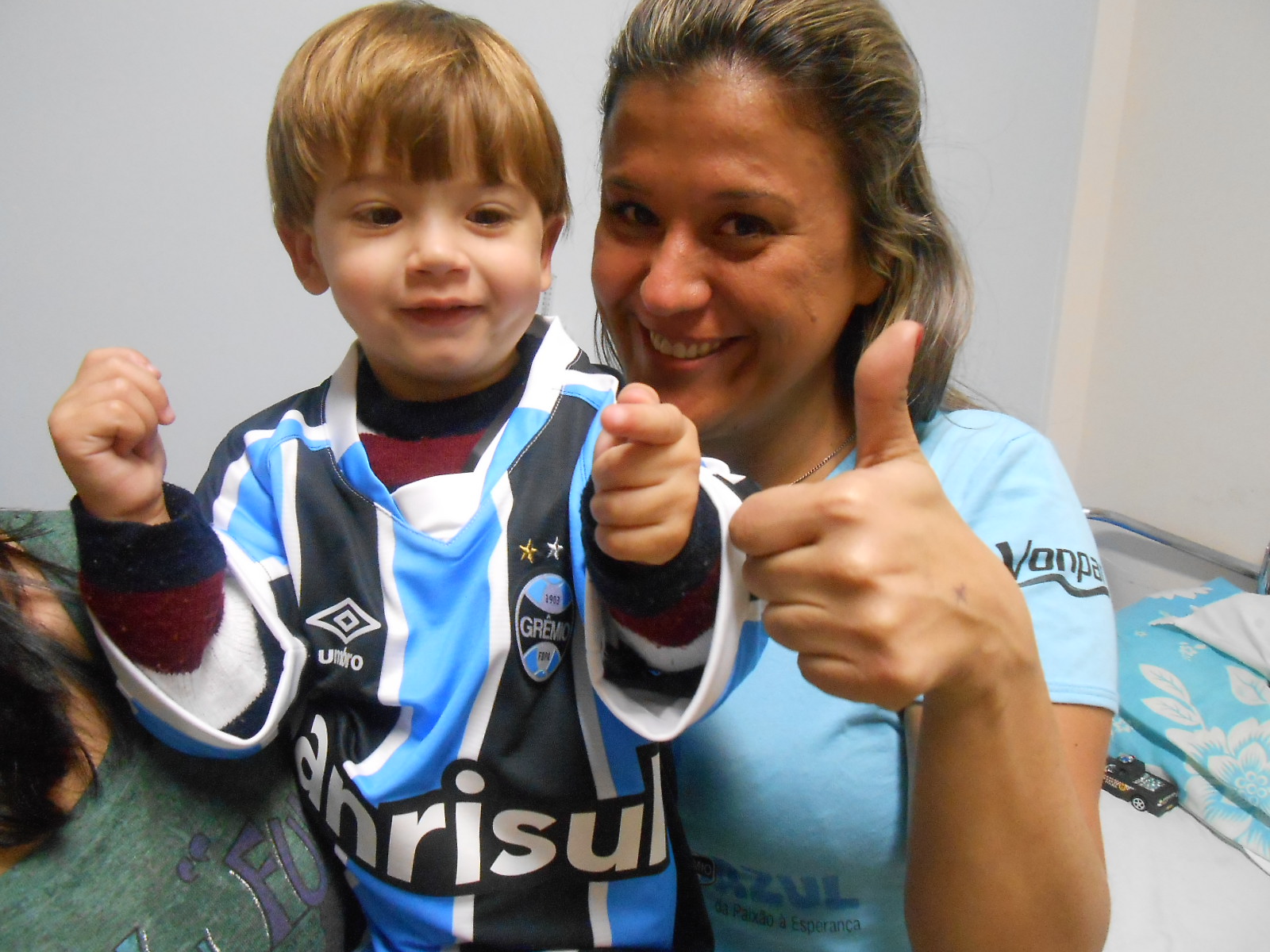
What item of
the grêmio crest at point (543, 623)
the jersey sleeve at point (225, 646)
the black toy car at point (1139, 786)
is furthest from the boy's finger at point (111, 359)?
the black toy car at point (1139, 786)

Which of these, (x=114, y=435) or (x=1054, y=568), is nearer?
(x=114, y=435)

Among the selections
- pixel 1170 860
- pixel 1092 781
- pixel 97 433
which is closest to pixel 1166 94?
pixel 1170 860

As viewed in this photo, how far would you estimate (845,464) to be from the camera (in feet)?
3.37

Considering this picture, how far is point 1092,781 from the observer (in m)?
0.78

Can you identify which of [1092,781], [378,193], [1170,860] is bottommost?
[1170,860]

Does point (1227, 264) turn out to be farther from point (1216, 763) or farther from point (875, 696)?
point (875, 696)

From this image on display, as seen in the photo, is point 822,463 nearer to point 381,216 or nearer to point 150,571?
point 381,216

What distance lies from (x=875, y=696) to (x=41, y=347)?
1.52m

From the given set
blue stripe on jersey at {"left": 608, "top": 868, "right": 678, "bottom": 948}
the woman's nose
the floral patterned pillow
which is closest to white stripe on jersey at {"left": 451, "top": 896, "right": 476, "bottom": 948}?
blue stripe on jersey at {"left": 608, "top": 868, "right": 678, "bottom": 948}

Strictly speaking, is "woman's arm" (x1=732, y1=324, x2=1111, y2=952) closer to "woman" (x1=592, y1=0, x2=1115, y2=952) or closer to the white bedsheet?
"woman" (x1=592, y1=0, x2=1115, y2=952)

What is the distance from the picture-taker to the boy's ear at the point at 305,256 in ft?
2.58

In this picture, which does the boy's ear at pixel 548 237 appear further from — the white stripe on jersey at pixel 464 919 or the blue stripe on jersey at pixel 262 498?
A: the white stripe on jersey at pixel 464 919

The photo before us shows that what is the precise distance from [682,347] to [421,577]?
0.40 m

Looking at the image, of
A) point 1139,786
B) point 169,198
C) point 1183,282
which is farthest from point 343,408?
point 1183,282
